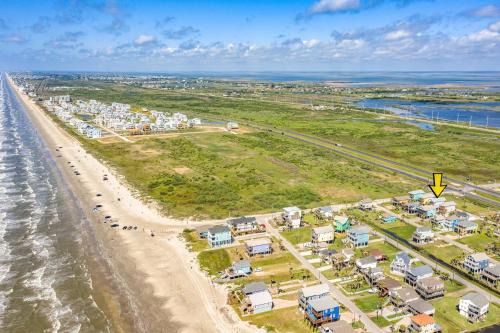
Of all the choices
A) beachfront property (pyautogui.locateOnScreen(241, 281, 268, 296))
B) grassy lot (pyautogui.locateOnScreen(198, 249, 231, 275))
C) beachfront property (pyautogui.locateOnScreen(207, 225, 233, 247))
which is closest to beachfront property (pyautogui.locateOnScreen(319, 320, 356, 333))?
beachfront property (pyautogui.locateOnScreen(241, 281, 268, 296))

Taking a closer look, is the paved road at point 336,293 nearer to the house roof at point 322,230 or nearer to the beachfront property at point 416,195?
the house roof at point 322,230

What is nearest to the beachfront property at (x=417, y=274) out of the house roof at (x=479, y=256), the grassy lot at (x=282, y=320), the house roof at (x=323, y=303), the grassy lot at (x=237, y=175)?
the house roof at (x=479, y=256)

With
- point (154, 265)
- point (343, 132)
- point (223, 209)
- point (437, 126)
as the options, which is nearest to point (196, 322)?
point (154, 265)

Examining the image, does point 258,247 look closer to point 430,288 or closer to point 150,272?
point 150,272

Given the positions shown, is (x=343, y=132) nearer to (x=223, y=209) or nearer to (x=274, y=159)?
(x=274, y=159)

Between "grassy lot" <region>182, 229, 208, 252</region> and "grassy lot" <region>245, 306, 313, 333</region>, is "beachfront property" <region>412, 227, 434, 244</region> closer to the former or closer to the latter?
Result: "grassy lot" <region>245, 306, 313, 333</region>

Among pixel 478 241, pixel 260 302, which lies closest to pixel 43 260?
pixel 260 302
